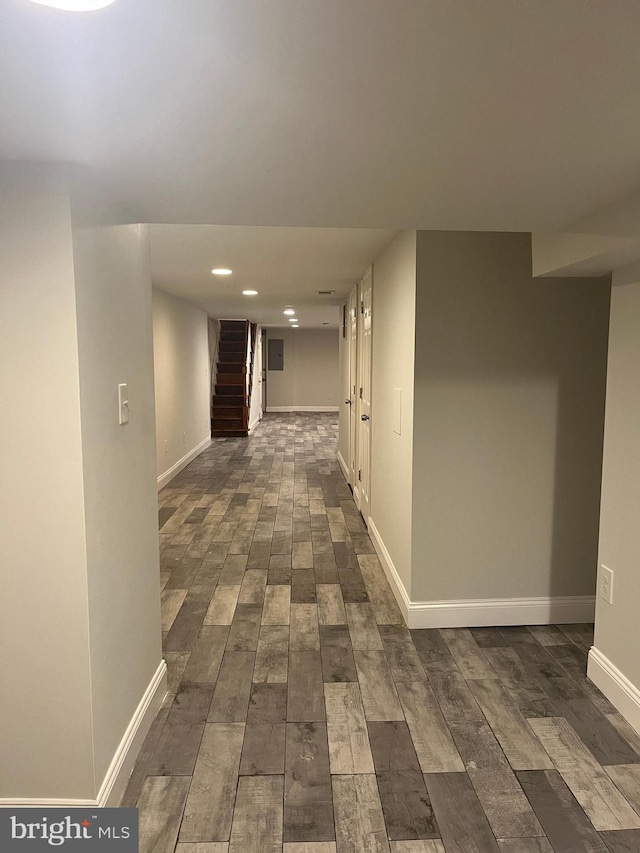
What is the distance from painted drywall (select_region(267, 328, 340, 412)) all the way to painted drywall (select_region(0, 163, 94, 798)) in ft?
41.9

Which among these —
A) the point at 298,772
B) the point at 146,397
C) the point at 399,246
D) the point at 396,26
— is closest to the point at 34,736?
the point at 298,772

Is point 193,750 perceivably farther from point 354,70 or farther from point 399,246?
point 399,246

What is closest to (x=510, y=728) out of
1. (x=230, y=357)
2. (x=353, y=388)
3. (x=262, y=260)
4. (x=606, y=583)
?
(x=606, y=583)

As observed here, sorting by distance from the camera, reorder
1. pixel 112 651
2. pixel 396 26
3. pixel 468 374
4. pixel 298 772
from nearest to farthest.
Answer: pixel 396 26
pixel 112 651
pixel 298 772
pixel 468 374

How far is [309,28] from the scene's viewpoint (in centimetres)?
86

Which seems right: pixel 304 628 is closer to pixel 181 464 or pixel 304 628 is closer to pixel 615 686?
pixel 615 686

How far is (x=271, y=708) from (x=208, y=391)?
734 centimetres

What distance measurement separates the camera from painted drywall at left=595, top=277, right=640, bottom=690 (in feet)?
7.09

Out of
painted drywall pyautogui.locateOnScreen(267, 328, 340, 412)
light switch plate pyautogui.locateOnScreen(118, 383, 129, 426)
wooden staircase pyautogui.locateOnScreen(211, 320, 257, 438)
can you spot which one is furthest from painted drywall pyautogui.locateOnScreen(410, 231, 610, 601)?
painted drywall pyautogui.locateOnScreen(267, 328, 340, 412)

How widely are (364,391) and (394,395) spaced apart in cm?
158

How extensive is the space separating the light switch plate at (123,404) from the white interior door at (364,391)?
2.81 m

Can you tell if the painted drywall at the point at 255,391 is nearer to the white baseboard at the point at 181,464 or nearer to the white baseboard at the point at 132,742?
the white baseboard at the point at 181,464

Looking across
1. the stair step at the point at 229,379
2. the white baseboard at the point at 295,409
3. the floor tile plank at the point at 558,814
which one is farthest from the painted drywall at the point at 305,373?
the floor tile plank at the point at 558,814

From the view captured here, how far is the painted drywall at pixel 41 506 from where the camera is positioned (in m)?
1.44
